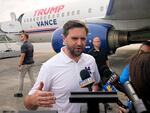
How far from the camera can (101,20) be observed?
38.8ft

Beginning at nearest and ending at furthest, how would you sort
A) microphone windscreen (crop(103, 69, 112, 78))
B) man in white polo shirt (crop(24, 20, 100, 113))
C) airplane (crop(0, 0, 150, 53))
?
man in white polo shirt (crop(24, 20, 100, 113)) < microphone windscreen (crop(103, 69, 112, 78)) < airplane (crop(0, 0, 150, 53))

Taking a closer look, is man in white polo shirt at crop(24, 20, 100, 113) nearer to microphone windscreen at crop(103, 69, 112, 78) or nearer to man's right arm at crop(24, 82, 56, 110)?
man's right arm at crop(24, 82, 56, 110)

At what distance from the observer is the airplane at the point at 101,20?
33.7ft

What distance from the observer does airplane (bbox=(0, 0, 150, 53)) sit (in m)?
10.3

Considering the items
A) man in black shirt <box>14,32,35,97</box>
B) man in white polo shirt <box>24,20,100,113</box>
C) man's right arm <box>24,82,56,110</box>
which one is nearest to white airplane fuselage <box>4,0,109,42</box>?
man in black shirt <box>14,32,35,97</box>

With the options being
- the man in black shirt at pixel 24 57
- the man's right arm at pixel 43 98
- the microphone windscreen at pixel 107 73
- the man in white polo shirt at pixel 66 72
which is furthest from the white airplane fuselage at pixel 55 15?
the man's right arm at pixel 43 98

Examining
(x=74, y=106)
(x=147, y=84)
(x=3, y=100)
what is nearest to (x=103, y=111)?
(x=147, y=84)

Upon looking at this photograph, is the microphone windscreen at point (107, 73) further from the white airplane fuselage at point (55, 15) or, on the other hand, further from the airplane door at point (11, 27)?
the airplane door at point (11, 27)

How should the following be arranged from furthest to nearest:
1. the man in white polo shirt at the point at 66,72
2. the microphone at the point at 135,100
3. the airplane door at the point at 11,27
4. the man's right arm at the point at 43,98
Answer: the airplane door at the point at 11,27
the man in white polo shirt at the point at 66,72
the man's right arm at the point at 43,98
the microphone at the point at 135,100

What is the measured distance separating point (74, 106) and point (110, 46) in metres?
7.87

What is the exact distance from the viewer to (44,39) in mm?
16484

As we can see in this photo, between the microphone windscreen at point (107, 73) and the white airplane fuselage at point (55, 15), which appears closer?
the microphone windscreen at point (107, 73)

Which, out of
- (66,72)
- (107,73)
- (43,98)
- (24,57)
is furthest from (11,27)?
Result: (43,98)

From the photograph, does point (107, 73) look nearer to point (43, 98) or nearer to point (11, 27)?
point (43, 98)
